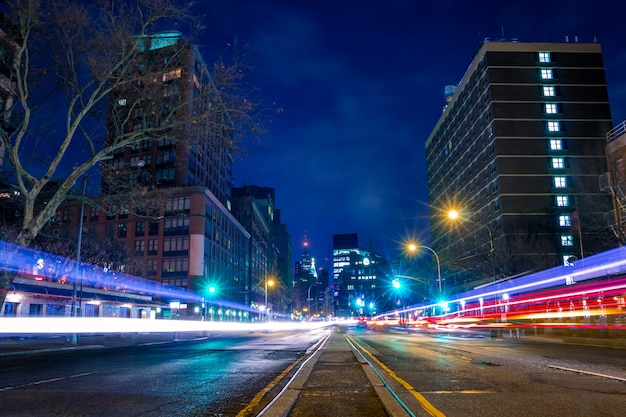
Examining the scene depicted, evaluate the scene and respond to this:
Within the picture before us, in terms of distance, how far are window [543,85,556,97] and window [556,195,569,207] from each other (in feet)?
55.8

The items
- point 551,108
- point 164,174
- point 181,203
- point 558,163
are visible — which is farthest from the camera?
point 164,174

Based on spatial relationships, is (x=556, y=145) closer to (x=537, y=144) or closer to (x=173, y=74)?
(x=537, y=144)

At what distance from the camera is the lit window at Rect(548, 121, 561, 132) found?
7650 cm

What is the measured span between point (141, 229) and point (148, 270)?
8.75 m

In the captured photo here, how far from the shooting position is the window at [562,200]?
2877 inches

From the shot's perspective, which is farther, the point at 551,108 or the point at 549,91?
the point at 549,91

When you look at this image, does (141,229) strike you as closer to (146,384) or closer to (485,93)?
(485,93)

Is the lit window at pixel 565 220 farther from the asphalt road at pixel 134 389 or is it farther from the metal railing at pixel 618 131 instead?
the asphalt road at pixel 134 389

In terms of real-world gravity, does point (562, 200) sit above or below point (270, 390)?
above

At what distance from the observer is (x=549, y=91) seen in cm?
7825

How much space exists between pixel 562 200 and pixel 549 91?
18.3 m

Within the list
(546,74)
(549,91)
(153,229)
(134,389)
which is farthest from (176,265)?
(134,389)

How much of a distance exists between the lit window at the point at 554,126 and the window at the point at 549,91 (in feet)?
15.8

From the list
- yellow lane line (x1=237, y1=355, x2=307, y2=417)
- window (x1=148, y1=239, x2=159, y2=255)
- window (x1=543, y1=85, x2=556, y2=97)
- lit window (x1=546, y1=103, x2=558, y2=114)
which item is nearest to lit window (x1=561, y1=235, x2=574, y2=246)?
lit window (x1=546, y1=103, x2=558, y2=114)
